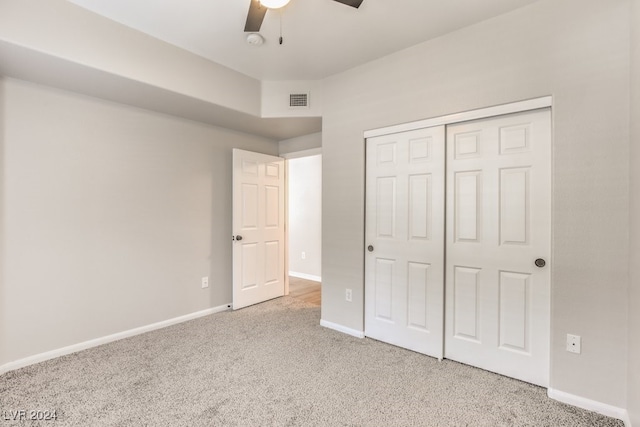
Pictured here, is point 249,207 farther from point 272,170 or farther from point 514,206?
point 514,206

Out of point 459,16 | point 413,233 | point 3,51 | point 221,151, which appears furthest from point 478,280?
point 3,51

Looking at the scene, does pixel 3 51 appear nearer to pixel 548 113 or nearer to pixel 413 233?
pixel 413 233

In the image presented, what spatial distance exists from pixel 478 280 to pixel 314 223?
11.6 ft

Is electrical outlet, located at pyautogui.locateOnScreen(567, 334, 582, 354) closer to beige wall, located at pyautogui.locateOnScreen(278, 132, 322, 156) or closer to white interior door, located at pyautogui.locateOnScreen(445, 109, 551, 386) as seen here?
white interior door, located at pyautogui.locateOnScreen(445, 109, 551, 386)

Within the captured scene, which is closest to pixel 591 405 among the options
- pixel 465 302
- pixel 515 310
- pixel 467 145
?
pixel 515 310

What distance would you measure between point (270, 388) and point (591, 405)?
6.55 feet

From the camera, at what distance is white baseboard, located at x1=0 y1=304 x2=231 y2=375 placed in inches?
90.0

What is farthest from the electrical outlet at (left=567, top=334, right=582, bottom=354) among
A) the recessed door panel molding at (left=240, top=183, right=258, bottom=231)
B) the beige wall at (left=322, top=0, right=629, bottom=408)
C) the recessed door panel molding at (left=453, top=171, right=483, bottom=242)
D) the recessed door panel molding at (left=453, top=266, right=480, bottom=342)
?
the recessed door panel molding at (left=240, top=183, right=258, bottom=231)

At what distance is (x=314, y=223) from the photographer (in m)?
5.54

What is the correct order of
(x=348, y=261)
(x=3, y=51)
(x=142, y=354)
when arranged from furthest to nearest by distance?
(x=348, y=261) → (x=142, y=354) → (x=3, y=51)

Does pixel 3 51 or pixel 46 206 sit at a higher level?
pixel 3 51

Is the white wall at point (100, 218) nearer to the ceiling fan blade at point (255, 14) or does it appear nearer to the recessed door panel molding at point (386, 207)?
the ceiling fan blade at point (255, 14)

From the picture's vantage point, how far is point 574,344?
6.07ft

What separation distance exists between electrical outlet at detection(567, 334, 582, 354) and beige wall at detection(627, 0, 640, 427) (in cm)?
22
